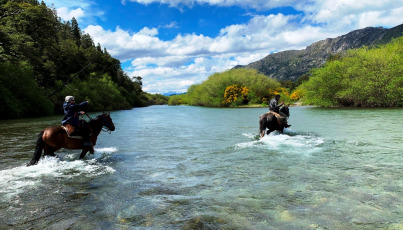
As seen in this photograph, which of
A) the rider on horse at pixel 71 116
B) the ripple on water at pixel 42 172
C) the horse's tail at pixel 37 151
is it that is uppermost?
the rider on horse at pixel 71 116

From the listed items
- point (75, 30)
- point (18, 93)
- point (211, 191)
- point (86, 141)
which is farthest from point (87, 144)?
point (75, 30)

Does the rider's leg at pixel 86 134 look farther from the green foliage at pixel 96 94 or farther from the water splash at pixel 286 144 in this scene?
the green foliage at pixel 96 94

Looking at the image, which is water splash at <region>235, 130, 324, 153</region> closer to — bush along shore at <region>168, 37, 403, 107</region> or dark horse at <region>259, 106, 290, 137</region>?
dark horse at <region>259, 106, 290, 137</region>

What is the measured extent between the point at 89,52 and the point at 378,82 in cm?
10440

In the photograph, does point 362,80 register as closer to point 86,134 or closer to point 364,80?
point 364,80

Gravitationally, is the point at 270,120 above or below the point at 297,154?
above

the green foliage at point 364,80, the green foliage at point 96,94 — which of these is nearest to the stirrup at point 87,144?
the green foliage at point 364,80

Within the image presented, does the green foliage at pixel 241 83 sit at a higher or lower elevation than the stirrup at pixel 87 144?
higher

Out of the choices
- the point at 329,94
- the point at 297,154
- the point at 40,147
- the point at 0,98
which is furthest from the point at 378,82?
the point at 0,98

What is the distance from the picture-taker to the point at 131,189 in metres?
6.94

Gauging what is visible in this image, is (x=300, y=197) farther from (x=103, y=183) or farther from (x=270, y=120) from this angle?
(x=270, y=120)

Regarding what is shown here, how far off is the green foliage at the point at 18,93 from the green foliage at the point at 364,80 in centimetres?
5779

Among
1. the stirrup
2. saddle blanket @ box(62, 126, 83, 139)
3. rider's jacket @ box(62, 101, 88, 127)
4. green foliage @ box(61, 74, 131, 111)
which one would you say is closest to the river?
the stirrup

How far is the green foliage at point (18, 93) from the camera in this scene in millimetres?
36312
